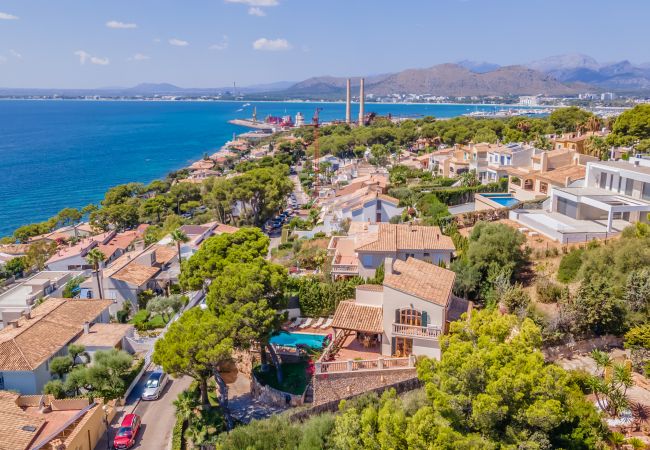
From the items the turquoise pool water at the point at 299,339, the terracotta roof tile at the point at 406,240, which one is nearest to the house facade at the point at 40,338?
the turquoise pool water at the point at 299,339

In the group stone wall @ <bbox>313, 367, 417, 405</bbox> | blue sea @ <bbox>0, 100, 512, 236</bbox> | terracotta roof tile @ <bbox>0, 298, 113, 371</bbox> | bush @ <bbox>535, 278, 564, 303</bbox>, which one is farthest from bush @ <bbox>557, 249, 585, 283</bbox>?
blue sea @ <bbox>0, 100, 512, 236</bbox>

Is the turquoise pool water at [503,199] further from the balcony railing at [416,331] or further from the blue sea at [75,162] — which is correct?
the blue sea at [75,162]

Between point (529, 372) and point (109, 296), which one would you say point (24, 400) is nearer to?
point (109, 296)

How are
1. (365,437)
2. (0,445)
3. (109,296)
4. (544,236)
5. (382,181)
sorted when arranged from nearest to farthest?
(365,437) → (0,445) → (544,236) → (109,296) → (382,181)

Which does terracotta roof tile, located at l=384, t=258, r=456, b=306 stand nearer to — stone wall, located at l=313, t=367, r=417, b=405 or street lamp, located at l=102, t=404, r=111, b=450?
stone wall, located at l=313, t=367, r=417, b=405

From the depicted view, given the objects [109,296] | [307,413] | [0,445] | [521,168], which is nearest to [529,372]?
[307,413]
